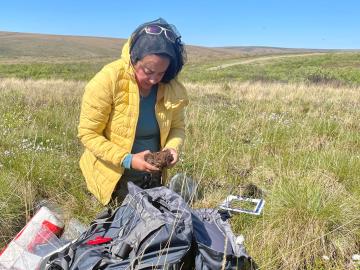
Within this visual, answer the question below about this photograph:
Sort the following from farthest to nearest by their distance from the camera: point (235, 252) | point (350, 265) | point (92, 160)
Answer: point (92, 160) → point (350, 265) → point (235, 252)

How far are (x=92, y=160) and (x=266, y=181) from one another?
5.12ft

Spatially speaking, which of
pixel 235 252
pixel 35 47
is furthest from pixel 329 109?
pixel 35 47

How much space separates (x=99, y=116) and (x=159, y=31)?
72 centimetres

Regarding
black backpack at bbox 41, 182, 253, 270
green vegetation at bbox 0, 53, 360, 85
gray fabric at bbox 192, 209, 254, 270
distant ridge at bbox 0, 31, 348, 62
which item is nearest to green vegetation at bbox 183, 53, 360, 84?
green vegetation at bbox 0, 53, 360, 85

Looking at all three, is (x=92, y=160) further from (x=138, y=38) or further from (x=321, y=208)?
(x=321, y=208)

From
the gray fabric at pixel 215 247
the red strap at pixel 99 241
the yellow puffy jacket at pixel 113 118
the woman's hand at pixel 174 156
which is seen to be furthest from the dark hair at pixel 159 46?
the red strap at pixel 99 241

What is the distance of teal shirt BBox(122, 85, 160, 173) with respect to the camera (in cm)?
337

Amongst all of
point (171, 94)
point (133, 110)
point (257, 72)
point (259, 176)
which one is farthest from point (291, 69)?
point (133, 110)

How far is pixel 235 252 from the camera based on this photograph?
2514mm

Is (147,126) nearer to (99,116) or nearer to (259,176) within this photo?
(99,116)

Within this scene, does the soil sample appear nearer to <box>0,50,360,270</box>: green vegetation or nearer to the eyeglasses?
<box>0,50,360,270</box>: green vegetation

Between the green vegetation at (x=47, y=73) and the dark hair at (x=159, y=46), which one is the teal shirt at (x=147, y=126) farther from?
the green vegetation at (x=47, y=73)

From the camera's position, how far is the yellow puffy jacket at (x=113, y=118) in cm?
315

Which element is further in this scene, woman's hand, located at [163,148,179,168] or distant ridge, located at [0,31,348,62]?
distant ridge, located at [0,31,348,62]
